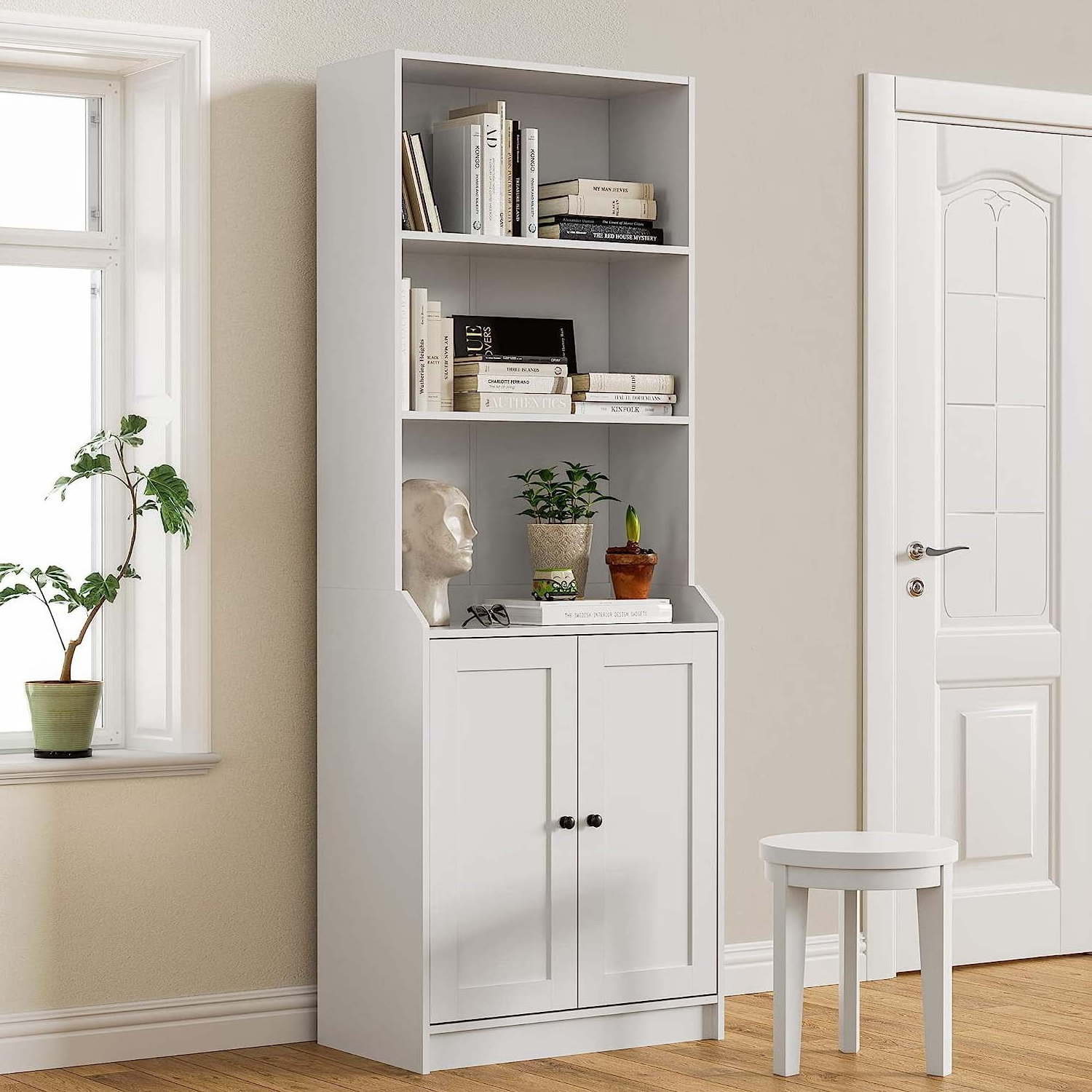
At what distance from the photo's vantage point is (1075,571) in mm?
4566

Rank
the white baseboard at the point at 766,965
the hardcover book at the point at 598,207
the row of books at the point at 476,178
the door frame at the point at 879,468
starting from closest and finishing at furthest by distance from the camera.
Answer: the row of books at the point at 476,178, the hardcover book at the point at 598,207, the white baseboard at the point at 766,965, the door frame at the point at 879,468

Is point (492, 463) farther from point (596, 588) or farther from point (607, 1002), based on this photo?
point (607, 1002)

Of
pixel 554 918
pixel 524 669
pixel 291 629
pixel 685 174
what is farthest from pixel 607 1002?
pixel 685 174

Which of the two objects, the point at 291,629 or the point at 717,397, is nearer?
the point at 291,629

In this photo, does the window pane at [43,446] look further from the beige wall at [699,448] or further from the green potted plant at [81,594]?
the beige wall at [699,448]

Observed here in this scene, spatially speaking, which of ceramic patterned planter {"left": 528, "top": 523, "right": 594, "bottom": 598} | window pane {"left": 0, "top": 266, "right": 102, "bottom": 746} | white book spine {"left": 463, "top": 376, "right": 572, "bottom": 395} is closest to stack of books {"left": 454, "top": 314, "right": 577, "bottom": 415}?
white book spine {"left": 463, "top": 376, "right": 572, "bottom": 395}

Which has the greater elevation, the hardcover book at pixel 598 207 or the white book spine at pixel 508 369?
the hardcover book at pixel 598 207

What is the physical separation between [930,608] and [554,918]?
1.38 m


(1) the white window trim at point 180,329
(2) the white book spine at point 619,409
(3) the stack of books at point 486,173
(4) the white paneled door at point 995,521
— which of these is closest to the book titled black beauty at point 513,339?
(2) the white book spine at point 619,409

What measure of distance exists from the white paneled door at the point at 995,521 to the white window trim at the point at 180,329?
1716mm

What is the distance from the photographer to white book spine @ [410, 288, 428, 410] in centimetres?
354

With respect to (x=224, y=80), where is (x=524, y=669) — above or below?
below

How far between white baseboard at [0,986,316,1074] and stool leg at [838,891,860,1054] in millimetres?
1117

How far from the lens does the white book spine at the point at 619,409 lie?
12.3ft
